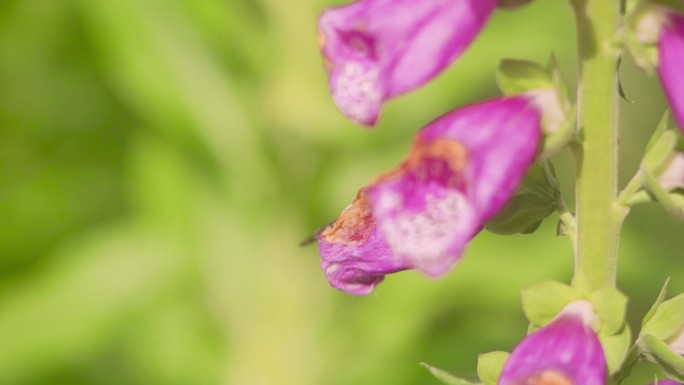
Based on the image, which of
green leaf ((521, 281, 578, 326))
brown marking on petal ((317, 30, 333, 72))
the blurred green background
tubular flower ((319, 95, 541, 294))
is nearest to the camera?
tubular flower ((319, 95, 541, 294))

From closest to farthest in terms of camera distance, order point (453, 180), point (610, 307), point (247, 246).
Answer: point (453, 180) < point (610, 307) < point (247, 246)

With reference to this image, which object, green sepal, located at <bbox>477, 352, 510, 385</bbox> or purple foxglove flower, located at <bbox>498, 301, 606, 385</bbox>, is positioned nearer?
purple foxglove flower, located at <bbox>498, 301, 606, 385</bbox>

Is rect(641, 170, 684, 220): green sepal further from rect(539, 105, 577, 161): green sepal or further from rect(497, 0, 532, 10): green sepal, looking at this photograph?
rect(497, 0, 532, 10): green sepal

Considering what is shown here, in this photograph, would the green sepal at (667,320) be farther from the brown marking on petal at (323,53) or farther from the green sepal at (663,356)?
the brown marking on petal at (323,53)

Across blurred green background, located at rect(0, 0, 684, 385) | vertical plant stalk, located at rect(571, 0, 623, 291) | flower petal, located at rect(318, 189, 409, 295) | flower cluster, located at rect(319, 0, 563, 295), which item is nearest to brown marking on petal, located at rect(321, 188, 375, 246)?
flower petal, located at rect(318, 189, 409, 295)

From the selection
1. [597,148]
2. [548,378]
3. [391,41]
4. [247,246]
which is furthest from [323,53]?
[247,246]

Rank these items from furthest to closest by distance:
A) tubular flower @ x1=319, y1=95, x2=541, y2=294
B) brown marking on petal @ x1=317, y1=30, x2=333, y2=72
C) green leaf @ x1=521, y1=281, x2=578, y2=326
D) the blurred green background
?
1. the blurred green background
2. green leaf @ x1=521, y1=281, x2=578, y2=326
3. brown marking on petal @ x1=317, y1=30, x2=333, y2=72
4. tubular flower @ x1=319, y1=95, x2=541, y2=294

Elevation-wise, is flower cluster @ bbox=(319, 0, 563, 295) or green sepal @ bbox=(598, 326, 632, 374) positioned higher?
flower cluster @ bbox=(319, 0, 563, 295)

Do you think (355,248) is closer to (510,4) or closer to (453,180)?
(453,180)
